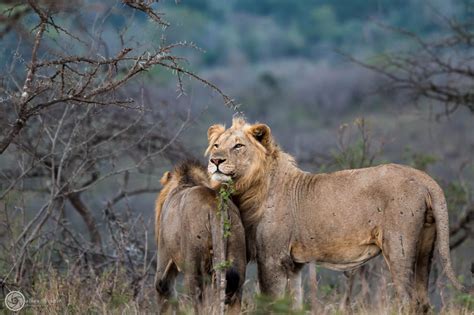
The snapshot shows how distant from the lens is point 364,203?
27.2 feet

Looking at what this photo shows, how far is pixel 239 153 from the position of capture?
28.3 ft

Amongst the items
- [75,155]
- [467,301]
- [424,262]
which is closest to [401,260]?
[424,262]

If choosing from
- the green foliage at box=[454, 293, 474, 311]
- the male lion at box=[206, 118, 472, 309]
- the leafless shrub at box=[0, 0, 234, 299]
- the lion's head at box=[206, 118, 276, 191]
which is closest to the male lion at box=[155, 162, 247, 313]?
the lion's head at box=[206, 118, 276, 191]

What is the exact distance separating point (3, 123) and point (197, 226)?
7.17 ft

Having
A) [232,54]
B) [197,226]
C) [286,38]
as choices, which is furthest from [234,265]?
[286,38]

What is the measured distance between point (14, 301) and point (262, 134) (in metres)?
2.31

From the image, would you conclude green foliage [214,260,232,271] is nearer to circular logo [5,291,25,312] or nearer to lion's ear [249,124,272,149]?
lion's ear [249,124,272,149]

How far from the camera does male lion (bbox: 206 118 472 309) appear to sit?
8.14 meters

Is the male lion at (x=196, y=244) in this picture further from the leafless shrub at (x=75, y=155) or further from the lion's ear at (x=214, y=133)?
the leafless shrub at (x=75, y=155)

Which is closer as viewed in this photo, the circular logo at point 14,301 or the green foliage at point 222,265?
the green foliage at point 222,265

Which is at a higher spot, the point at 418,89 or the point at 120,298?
the point at 418,89

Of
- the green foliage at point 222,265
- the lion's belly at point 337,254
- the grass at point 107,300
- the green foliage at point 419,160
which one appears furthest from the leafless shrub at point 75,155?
the green foliage at point 419,160

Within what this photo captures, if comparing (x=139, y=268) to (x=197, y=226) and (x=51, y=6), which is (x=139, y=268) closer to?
(x=197, y=226)

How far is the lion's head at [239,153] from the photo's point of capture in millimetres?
8477
